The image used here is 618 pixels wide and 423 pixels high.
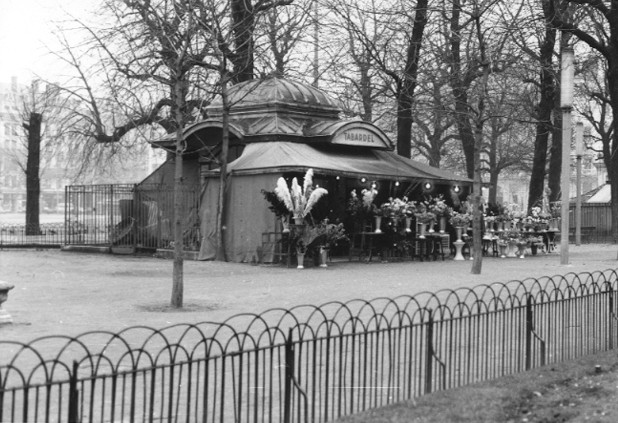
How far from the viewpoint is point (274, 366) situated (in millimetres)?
10258

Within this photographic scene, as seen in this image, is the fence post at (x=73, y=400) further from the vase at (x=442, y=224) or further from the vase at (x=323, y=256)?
the vase at (x=442, y=224)

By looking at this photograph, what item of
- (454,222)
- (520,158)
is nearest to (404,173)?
(454,222)

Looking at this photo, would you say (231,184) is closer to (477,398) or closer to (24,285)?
(24,285)

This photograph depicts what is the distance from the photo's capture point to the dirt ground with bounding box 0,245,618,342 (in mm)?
13844

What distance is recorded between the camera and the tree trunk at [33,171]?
39.1m

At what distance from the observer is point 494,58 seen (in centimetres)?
2334

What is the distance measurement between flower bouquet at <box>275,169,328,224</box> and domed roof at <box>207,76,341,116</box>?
229 inches

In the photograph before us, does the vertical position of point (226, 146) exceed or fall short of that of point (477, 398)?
it exceeds it

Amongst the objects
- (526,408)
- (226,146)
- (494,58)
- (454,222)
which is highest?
(494,58)

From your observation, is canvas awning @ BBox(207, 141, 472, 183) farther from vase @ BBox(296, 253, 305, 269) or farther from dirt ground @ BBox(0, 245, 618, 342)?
dirt ground @ BBox(0, 245, 618, 342)

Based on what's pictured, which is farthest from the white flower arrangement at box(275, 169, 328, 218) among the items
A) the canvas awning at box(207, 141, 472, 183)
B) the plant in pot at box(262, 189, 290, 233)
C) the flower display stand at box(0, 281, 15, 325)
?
the flower display stand at box(0, 281, 15, 325)

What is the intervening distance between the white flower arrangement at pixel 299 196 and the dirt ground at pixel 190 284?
1686 millimetres

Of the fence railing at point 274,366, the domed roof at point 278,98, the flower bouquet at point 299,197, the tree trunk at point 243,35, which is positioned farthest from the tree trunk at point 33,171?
the fence railing at point 274,366

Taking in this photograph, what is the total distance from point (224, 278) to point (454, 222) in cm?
1012
